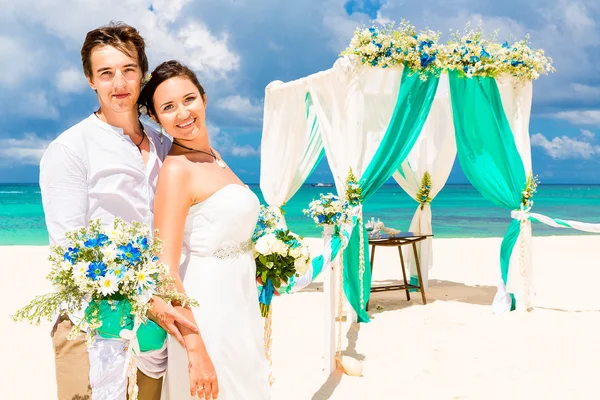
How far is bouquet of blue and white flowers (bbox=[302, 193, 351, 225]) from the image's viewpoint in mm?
5184

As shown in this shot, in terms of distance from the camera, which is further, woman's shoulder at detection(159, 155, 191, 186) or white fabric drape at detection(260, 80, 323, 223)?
white fabric drape at detection(260, 80, 323, 223)

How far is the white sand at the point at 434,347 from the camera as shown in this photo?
4.97 meters

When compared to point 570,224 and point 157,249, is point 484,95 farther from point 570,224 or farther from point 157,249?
point 157,249

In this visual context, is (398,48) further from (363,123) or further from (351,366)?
(351,366)

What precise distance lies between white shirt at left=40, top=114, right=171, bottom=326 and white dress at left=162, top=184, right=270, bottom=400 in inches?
9.6

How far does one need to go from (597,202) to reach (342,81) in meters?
44.2

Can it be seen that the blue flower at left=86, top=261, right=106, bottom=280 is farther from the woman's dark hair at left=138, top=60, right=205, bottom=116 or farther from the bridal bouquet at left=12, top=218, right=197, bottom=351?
the woman's dark hair at left=138, top=60, right=205, bottom=116

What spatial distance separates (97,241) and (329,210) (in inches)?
139

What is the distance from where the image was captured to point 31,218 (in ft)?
109

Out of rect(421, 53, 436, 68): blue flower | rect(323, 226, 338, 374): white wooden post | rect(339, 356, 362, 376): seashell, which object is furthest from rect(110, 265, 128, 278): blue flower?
rect(421, 53, 436, 68): blue flower

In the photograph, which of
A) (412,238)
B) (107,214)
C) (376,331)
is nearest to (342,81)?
(412,238)

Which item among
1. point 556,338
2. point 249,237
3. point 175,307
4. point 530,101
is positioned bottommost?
point 556,338

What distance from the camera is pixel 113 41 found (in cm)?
Result: 211

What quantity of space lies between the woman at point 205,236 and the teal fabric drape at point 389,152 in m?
4.49
